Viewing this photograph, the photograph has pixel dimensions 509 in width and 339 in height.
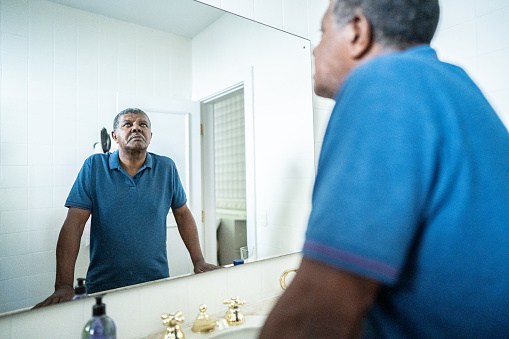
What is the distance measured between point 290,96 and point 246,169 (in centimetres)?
37

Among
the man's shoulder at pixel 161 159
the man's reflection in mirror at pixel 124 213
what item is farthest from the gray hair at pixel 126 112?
the man's shoulder at pixel 161 159

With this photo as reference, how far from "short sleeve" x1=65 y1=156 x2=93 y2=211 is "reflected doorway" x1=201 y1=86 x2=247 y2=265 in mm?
359

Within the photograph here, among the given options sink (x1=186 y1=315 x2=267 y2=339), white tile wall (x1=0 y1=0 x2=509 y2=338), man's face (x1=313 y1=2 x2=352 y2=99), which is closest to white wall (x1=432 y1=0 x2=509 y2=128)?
white tile wall (x1=0 y1=0 x2=509 y2=338)

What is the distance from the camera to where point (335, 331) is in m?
0.35

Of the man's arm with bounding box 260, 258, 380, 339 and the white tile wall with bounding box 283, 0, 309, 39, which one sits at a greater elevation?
the white tile wall with bounding box 283, 0, 309, 39

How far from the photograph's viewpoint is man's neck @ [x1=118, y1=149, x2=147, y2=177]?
0.99 metres

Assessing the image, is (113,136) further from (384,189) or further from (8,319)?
(384,189)

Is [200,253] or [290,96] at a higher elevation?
[290,96]

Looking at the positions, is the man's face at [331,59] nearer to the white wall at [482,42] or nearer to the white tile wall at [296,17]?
the white tile wall at [296,17]

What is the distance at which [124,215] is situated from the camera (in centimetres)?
98

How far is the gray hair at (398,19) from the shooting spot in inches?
19.2

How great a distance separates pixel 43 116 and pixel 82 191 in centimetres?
21

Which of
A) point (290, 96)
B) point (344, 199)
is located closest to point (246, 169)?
point (290, 96)

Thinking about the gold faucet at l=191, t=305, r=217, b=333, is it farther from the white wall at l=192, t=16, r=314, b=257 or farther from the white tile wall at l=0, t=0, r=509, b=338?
the white wall at l=192, t=16, r=314, b=257
